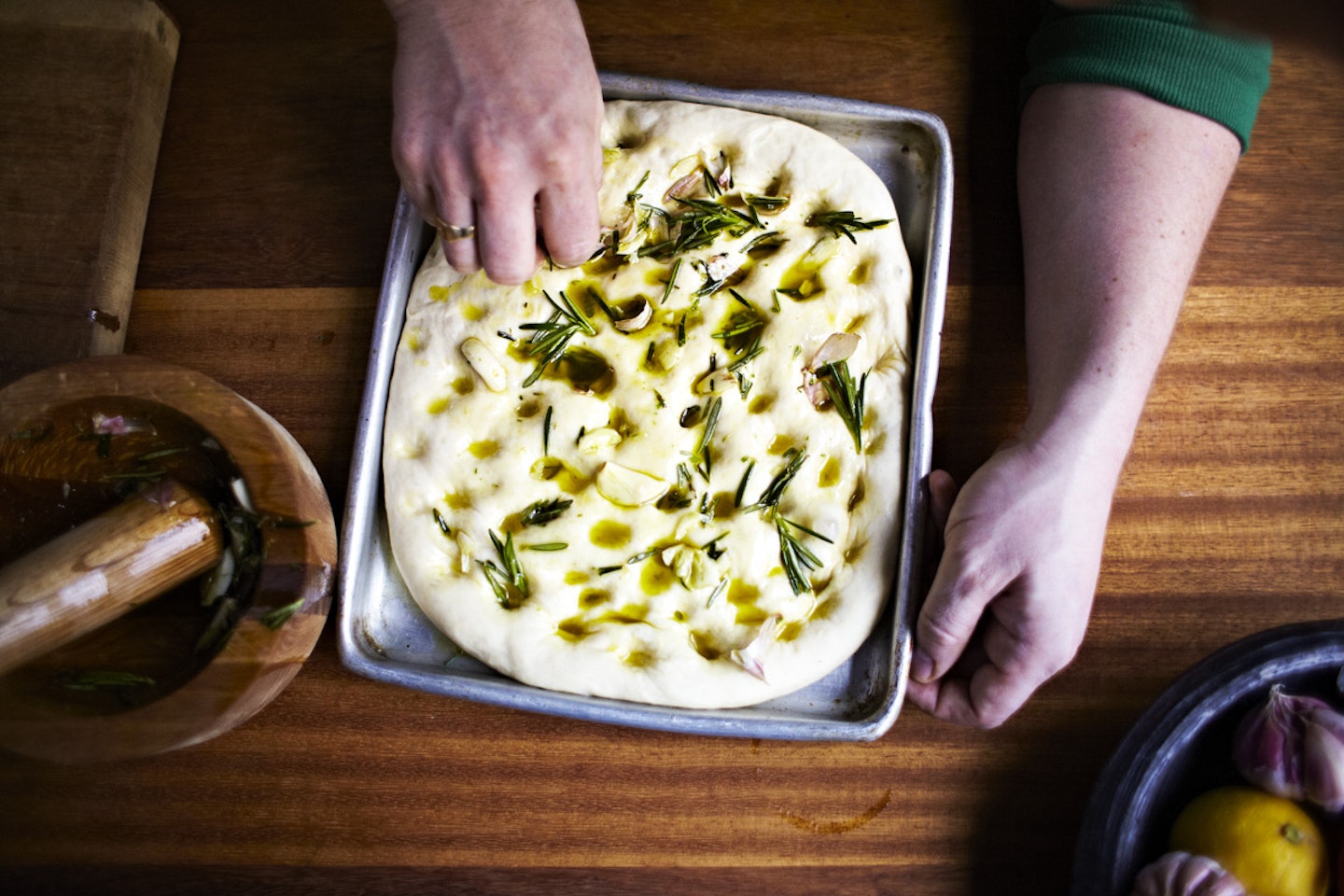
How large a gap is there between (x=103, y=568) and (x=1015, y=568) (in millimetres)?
808

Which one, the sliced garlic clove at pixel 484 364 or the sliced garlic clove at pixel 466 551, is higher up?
the sliced garlic clove at pixel 484 364

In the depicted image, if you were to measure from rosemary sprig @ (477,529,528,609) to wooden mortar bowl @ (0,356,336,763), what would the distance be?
0.15 metres

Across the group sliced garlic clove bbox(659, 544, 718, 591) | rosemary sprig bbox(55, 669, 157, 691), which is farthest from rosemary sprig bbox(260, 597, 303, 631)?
sliced garlic clove bbox(659, 544, 718, 591)

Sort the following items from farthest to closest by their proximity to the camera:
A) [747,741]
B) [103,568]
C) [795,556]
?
[747,741] → [795,556] → [103,568]

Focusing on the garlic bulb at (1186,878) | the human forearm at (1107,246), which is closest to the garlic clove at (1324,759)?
the garlic bulb at (1186,878)

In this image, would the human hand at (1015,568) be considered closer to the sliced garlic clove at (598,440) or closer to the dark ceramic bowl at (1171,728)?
the dark ceramic bowl at (1171,728)

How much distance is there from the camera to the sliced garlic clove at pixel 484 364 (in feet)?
3.04

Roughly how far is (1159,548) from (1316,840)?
0.31 metres

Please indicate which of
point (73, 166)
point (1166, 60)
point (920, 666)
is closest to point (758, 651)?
point (920, 666)

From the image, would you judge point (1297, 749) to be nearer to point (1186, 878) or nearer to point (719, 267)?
point (1186, 878)

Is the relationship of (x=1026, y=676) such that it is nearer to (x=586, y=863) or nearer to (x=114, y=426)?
(x=586, y=863)

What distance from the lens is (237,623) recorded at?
2.72ft

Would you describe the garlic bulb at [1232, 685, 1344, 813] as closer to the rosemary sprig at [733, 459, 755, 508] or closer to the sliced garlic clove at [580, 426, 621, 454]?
the rosemary sprig at [733, 459, 755, 508]

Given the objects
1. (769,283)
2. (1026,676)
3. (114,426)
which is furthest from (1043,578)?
(114,426)
